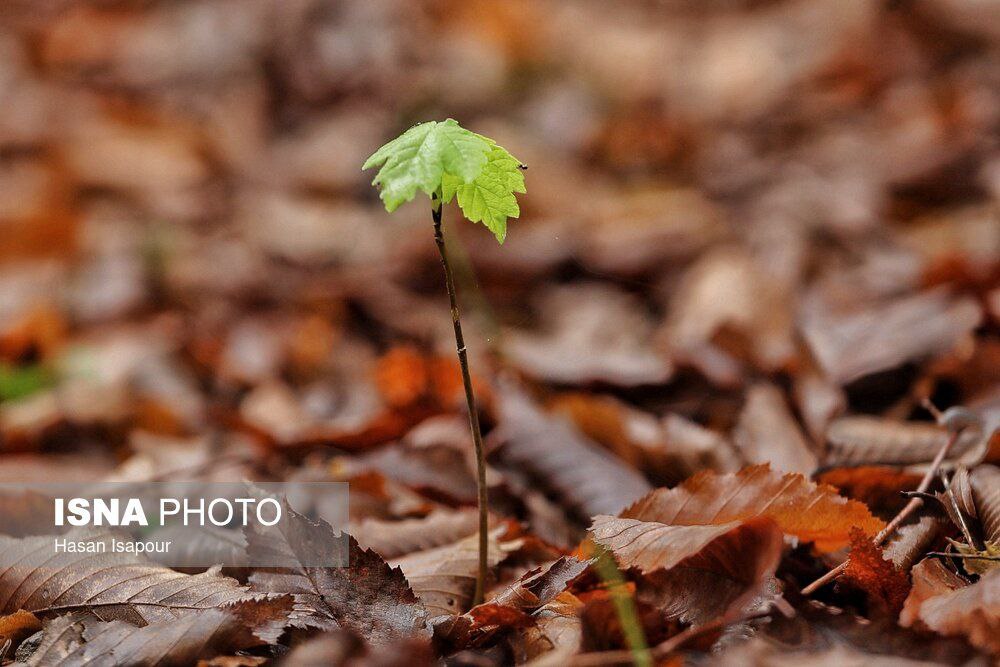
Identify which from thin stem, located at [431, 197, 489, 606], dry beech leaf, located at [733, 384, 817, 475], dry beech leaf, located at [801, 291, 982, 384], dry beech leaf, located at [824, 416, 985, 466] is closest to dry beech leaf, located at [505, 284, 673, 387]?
dry beech leaf, located at [733, 384, 817, 475]

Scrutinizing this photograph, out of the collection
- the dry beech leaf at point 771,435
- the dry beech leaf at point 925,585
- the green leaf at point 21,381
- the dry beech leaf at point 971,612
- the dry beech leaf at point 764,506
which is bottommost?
the dry beech leaf at point 971,612

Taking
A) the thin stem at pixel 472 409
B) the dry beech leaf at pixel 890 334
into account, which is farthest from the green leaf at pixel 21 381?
the dry beech leaf at pixel 890 334

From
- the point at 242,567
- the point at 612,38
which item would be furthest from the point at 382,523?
the point at 612,38

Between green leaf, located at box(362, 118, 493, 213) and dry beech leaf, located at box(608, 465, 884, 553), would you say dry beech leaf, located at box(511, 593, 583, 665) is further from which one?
green leaf, located at box(362, 118, 493, 213)

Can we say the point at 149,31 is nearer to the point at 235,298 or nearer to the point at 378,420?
the point at 235,298

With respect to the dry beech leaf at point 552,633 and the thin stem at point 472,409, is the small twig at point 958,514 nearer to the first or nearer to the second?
the dry beech leaf at point 552,633

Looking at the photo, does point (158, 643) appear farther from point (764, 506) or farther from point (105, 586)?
point (764, 506)

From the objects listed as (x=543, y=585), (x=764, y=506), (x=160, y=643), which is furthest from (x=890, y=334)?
(x=160, y=643)
